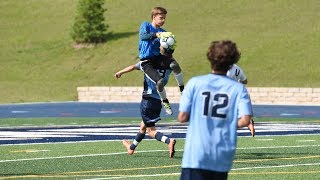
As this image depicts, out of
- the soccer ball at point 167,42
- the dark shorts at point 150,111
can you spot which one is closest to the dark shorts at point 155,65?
the soccer ball at point 167,42

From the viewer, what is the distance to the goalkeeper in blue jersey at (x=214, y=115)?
7.93 m

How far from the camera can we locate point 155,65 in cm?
1625

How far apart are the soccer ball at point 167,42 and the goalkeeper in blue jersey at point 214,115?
7.70 meters

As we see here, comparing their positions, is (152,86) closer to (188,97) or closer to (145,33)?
(145,33)

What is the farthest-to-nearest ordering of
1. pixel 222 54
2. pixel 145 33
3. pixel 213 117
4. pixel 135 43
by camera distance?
pixel 135 43 < pixel 145 33 < pixel 213 117 < pixel 222 54

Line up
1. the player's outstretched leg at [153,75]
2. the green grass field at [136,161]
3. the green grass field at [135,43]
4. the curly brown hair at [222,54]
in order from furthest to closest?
the green grass field at [135,43]
the player's outstretched leg at [153,75]
the green grass field at [136,161]
the curly brown hair at [222,54]

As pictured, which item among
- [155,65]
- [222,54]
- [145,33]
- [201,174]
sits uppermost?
[222,54]

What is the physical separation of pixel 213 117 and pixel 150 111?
833 cm

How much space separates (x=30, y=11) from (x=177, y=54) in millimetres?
23337

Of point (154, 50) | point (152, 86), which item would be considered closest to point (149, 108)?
point (152, 86)

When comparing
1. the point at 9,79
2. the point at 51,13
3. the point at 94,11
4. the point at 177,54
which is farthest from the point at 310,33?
the point at 51,13

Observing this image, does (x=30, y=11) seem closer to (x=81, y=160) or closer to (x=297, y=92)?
(x=297, y=92)

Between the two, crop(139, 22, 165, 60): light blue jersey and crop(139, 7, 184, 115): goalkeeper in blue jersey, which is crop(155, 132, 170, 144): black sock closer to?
crop(139, 7, 184, 115): goalkeeper in blue jersey

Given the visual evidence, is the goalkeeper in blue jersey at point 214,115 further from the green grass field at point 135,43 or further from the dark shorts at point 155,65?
the green grass field at point 135,43
